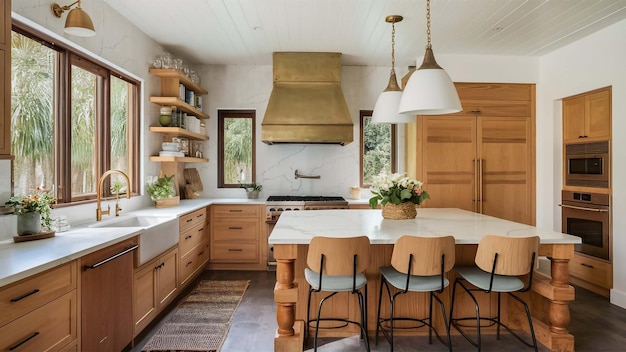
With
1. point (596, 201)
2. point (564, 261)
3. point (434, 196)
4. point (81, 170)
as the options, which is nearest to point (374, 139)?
point (434, 196)

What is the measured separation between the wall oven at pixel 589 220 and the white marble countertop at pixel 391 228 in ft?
4.98

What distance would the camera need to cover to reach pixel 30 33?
2.27 meters

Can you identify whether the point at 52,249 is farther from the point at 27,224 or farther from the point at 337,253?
the point at 337,253

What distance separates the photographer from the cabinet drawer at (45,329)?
54.9 inches

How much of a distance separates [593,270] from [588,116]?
160cm

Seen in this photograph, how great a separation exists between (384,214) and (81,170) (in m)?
2.49

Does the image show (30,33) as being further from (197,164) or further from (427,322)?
(427,322)

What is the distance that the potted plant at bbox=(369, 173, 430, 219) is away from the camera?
2.86 metres

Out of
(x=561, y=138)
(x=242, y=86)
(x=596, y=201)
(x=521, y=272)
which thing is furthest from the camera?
(x=242, y=86)

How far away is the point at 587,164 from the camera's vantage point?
373 centimetres

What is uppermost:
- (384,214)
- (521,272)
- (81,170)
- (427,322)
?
(81,170)

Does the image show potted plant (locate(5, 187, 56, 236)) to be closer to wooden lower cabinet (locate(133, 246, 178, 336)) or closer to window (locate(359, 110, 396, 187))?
wooden lower cabinet (locate(133, 246, 178, 336))

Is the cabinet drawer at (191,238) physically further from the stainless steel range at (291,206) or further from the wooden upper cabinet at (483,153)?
the wooden upper cabinet at (483,153)

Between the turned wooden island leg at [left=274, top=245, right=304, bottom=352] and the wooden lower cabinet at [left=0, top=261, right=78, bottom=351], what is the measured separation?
106 centimetres
